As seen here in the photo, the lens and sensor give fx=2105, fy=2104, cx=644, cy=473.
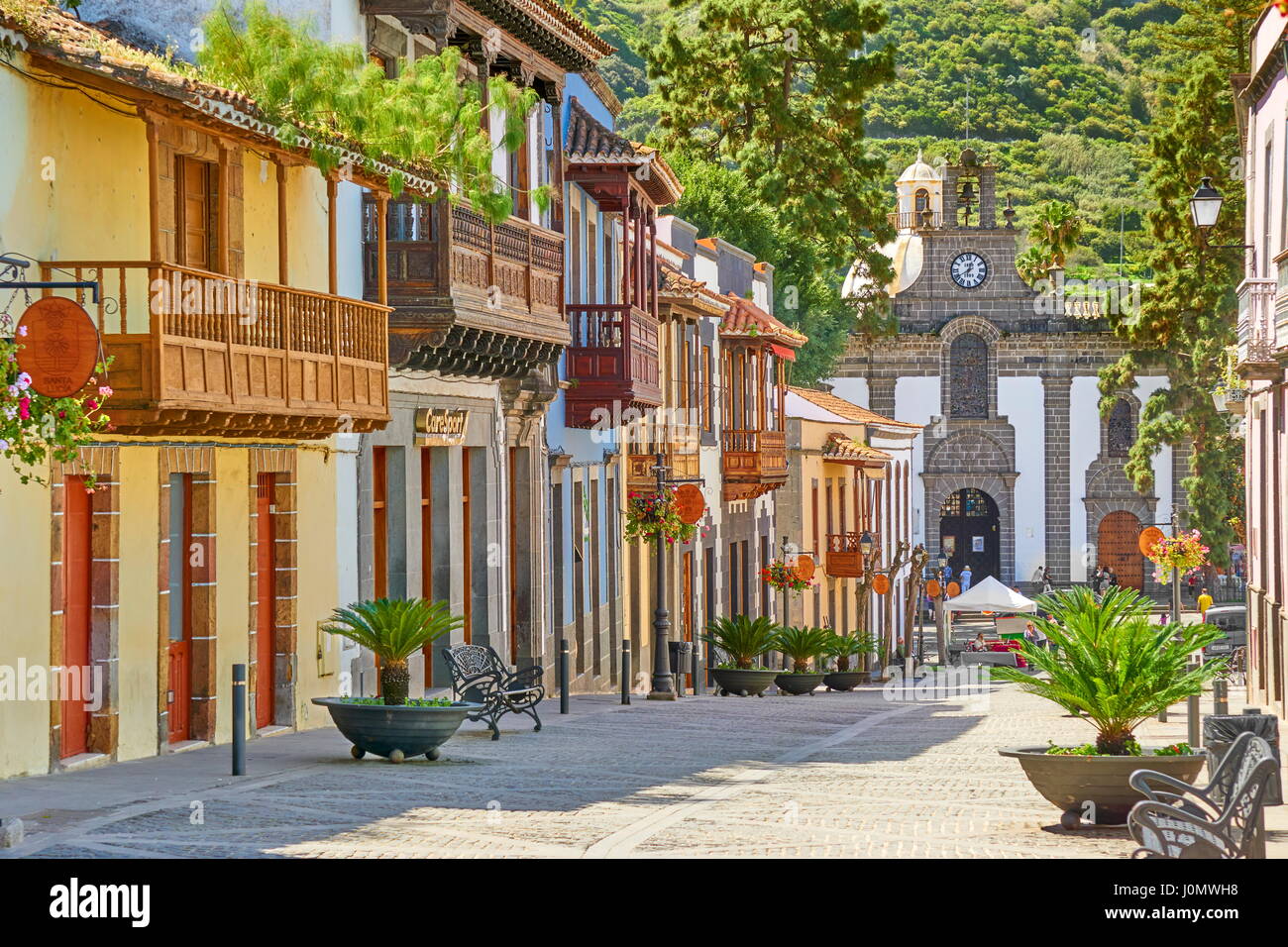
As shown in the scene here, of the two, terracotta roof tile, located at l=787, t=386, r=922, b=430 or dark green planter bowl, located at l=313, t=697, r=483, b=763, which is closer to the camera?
dark green planter bowl, located at l=313, t=697, r=483, b=763

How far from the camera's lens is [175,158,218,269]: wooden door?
18.0 metres

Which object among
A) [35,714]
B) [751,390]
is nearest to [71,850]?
[35,714]

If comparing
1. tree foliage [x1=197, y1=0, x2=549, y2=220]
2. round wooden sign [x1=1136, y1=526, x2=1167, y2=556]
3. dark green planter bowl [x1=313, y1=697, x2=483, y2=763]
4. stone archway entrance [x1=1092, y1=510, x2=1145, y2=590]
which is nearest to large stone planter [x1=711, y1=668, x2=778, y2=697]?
round wooden sign [x1=1136, y1=526, x2=1167, y2=556]

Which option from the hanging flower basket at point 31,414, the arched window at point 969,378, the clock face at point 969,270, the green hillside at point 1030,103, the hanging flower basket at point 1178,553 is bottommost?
the hanging flower basket at point 1178,553

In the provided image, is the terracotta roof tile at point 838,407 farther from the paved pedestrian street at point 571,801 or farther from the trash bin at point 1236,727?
the trash bin at point 1236,727

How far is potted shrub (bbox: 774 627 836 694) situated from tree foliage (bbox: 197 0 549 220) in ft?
49.7

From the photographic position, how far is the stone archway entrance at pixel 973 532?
79.3m

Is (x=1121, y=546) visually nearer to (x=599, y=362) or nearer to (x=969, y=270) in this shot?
(x=969, y=270)

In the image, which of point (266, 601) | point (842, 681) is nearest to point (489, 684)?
point (266, 601)

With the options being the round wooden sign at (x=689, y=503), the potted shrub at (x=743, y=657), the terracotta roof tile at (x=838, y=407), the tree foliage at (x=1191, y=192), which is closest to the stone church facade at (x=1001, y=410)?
the terracotta roof tile at (x=838, y=407)

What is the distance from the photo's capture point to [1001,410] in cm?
7988

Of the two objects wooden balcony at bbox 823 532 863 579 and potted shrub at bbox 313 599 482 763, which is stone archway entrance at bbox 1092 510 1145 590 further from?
potted shrub at bbox 313 599 482 763

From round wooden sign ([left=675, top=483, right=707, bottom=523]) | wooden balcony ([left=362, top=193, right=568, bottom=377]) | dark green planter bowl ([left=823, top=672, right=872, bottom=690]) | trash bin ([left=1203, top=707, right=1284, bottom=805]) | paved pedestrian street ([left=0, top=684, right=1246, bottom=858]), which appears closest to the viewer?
paved pedestrian street ([left=0, top=684, right=1246, bottom=858])

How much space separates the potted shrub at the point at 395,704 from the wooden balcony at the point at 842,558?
36.0 m
